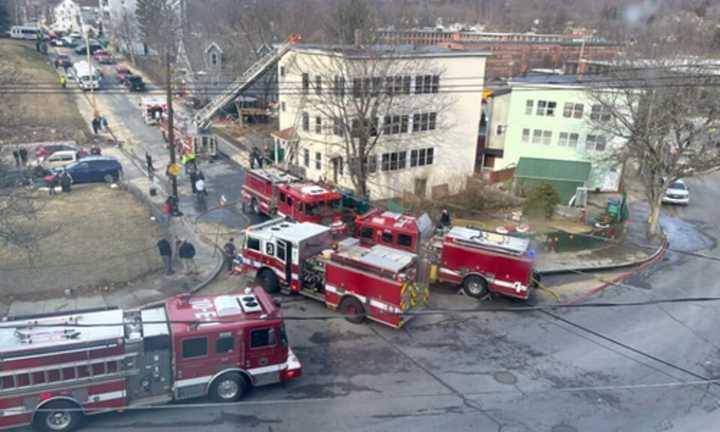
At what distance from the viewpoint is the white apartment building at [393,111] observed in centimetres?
2917

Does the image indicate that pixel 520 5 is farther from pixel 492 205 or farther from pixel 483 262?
pixel 483 262

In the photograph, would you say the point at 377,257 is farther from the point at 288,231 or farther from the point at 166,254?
the point at 166,254

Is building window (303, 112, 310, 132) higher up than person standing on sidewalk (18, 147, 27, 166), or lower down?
higher up

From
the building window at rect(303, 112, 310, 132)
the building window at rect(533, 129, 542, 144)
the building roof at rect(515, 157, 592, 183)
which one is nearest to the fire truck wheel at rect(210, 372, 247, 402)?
the building window at rect(303, 112, 310, 132)

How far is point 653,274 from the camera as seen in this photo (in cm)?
2350

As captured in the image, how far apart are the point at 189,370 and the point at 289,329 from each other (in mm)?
4746

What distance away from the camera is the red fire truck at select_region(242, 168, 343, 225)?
78.8 feet

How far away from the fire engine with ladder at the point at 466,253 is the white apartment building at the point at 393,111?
9005mm

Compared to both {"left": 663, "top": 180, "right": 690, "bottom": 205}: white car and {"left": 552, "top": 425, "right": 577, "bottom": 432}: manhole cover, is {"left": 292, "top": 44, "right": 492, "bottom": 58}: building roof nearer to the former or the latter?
{"left": 663, "top": 180, "right": 690, "bottom": 205}: white car

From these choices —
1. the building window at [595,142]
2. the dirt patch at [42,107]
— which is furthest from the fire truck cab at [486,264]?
the dirt patch at [42,107]

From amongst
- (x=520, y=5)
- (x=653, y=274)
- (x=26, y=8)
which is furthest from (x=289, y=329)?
(x=26, y=8)

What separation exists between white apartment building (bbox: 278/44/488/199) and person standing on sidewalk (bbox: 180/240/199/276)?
11.6 meters

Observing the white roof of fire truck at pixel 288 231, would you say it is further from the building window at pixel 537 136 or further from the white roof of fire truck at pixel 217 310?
the building window at pixel 537 136

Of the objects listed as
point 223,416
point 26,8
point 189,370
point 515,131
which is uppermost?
point 26,8
